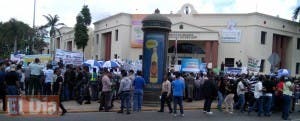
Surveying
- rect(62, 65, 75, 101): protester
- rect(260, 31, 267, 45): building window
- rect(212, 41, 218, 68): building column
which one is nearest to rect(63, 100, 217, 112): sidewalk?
rect(62, 65, 75, 101): protester

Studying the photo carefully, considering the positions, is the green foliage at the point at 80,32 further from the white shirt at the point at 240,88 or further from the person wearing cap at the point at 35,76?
the white shirt at the point at 240,88

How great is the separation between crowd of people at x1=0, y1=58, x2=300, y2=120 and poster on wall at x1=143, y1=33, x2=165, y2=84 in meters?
0.99

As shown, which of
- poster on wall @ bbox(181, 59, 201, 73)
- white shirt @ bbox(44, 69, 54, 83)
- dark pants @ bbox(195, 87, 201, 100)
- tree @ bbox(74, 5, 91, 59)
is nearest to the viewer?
white shirt @ bbox(44, 69, 54, 83)

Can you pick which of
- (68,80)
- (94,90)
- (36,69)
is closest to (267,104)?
(94,90)

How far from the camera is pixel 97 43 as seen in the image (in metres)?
67.3

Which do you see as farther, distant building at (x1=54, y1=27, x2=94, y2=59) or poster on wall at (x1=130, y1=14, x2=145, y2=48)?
distant building at (x1=54, y1=27, x2=94, y2=59)

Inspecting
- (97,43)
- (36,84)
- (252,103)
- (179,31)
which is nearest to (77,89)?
(36,84)

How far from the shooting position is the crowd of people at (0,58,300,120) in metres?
17.7

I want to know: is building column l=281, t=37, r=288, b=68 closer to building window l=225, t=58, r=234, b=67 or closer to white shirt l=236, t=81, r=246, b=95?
building window l=225, t=58, r=234, b=67

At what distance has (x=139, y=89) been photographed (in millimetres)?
18281

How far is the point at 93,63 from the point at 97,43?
3916 centimetres

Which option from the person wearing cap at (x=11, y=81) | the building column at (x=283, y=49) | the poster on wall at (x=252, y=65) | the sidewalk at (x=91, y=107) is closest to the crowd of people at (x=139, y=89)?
the sidewalk at (x=91, y=107)

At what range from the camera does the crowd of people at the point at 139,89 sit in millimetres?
17734

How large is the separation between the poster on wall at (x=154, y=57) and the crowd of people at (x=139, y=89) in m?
0.99
